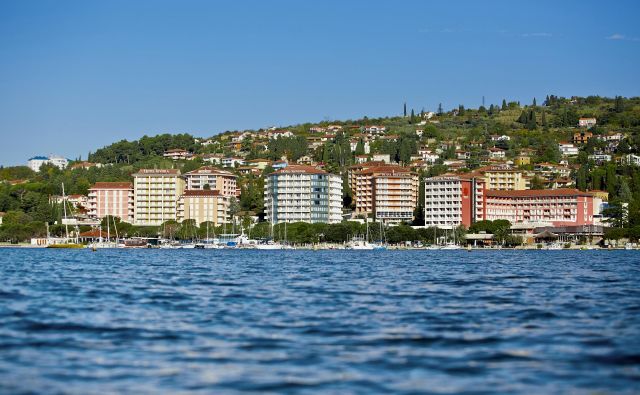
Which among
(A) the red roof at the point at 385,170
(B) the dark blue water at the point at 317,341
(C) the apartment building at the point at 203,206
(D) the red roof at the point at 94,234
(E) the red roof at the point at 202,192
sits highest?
(A) the red roof at the point at 385,170

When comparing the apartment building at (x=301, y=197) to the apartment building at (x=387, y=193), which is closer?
the apartment building at (x=301, y=197)

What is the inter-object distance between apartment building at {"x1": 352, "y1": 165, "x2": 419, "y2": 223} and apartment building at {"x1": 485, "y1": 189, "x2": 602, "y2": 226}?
15.0 metres

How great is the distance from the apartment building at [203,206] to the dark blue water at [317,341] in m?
152

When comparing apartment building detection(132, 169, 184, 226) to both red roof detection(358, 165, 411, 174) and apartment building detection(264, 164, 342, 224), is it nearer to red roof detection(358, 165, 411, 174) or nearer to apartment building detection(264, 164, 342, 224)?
apartment building detection(264, 164, 342, 224)

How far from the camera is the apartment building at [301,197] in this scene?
18662cm

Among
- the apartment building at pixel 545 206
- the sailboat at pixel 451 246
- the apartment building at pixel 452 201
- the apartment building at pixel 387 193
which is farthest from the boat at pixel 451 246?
the apartment building at pixel 545 206

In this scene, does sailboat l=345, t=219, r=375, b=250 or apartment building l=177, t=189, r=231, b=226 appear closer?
sailboat l=345, t=219, r=375, b=250

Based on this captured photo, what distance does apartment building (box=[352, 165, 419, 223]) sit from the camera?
190625mm

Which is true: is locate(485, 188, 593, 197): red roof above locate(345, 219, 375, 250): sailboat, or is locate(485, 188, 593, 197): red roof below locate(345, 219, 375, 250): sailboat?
above

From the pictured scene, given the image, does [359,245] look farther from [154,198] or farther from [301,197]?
[154,198]

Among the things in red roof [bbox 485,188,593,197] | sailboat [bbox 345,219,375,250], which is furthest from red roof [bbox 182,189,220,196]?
red roof [bbox 485,188,593,197]

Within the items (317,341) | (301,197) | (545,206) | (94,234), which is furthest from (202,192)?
(317,341)

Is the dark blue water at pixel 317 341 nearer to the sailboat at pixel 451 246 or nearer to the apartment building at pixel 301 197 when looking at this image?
the sailboat at pixel 451 246

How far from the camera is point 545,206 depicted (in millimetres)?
192625
